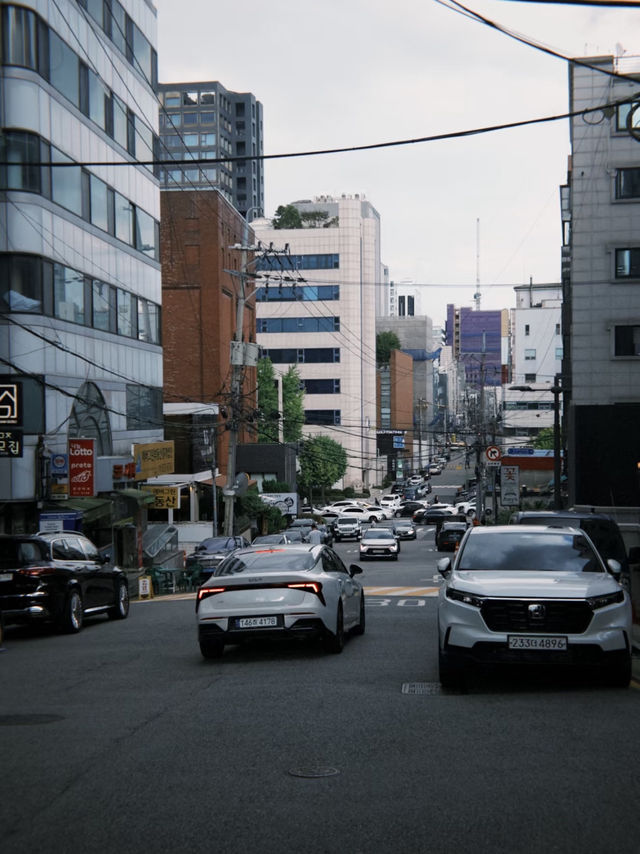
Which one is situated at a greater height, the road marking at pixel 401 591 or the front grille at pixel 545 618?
the front grille at pixel 545 618

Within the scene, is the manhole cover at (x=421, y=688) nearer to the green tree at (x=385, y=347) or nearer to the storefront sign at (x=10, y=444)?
the storefront sign at (x=10, y=444)

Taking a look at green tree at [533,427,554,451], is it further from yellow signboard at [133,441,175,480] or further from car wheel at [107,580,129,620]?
car wheel at [107,580,129,620]

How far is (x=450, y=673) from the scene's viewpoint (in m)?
10.5

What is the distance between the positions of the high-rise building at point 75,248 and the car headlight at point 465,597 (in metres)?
16.8

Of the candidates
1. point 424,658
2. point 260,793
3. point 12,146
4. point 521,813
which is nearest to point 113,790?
point 260,793

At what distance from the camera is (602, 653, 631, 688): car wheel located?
34.1 ft

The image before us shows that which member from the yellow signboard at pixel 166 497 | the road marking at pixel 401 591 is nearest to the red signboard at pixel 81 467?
the road marking at pixel 401 591

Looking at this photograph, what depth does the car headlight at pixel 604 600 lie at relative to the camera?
34.0ft

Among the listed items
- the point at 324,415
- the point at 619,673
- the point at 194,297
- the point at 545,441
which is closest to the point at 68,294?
the point at 619,673

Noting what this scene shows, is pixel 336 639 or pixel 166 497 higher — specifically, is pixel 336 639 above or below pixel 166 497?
A: below

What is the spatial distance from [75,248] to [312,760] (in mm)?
27436

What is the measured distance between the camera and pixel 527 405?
4833 inches

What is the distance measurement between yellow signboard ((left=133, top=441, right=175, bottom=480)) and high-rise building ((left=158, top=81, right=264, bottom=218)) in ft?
435

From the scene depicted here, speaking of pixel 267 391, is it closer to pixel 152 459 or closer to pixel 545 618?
pixel 152 459
